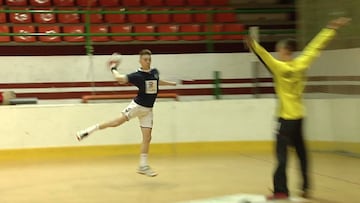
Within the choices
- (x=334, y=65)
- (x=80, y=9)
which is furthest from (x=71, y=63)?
(x=334, y=65)

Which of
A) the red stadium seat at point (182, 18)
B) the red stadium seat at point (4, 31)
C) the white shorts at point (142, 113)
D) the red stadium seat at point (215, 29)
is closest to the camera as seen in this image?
the white shorts at point (142, 113)

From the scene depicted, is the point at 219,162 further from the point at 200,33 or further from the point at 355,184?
the point at 200,33

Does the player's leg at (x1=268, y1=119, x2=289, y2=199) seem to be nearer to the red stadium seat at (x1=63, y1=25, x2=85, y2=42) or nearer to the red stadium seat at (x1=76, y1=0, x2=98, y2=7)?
the red stadium seat at (x1=63, y1=25, x2=85, y2=42)

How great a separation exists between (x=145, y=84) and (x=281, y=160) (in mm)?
2475

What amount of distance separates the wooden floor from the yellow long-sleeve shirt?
1.03 metres

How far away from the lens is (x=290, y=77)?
17.1 feet

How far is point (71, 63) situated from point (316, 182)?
256 inches

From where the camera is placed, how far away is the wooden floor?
5988 mm

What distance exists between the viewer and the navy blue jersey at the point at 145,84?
→ 22.9 feet

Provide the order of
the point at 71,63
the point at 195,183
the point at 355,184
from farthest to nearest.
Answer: the point at 71,63, the point at 195,183, the point at 355,184

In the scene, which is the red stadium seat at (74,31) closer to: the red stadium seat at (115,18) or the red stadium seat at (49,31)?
the red stadium seat at (49,31)

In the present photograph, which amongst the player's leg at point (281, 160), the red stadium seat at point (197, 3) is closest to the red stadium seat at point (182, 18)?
the red stadium seat at point (197, 3)

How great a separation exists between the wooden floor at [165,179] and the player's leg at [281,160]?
0.53 meters

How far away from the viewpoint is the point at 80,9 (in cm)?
1274
